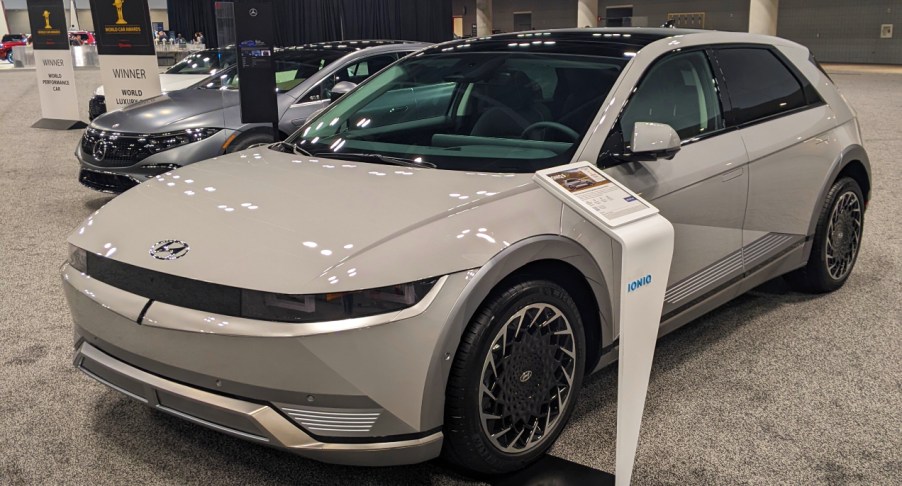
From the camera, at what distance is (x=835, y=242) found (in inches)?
156

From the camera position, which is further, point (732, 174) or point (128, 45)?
point (128, 45)

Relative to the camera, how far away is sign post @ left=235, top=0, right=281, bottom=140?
5.45m

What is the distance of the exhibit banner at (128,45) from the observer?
790 cm

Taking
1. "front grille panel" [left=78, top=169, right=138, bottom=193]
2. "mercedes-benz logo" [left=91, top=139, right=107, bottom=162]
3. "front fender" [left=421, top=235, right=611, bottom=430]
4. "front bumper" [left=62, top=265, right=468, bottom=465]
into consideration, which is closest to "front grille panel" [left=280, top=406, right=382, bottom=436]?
"front bumper" [left=62, top=265, right=468, bottom=465]

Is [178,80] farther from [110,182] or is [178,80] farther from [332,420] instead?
[332,420]

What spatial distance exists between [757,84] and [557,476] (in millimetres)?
2031

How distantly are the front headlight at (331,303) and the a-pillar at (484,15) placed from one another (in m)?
35.4

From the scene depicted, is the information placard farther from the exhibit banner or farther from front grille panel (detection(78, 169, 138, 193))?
the exhibit banner

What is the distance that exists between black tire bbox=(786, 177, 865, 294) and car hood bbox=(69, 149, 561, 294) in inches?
80.5

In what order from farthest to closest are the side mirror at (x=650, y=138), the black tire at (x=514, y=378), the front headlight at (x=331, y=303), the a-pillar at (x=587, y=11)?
the a-pillar at (x=587, y=11) < the side mirror at (x=650, y=138) < the black tire at (x=514, y=378) < the front headlight at (x=331, y=303)

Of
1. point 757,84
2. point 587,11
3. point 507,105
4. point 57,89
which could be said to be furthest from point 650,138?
point 587,11

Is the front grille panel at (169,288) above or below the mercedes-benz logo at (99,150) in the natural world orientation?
above

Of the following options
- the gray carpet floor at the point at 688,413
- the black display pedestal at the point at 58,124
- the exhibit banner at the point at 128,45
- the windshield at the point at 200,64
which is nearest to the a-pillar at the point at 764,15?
the windshield at the point at 200,64

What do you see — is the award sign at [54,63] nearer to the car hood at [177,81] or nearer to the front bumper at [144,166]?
the car hood at [177,81]
